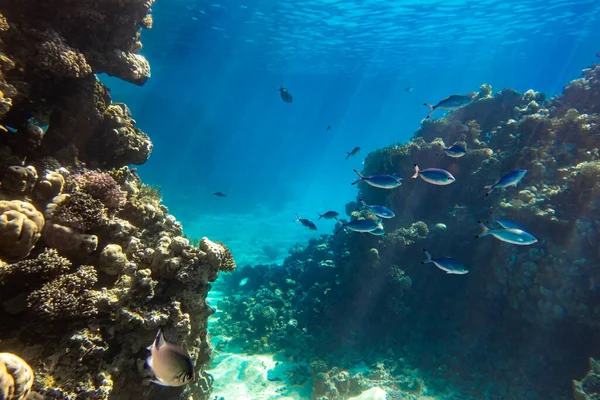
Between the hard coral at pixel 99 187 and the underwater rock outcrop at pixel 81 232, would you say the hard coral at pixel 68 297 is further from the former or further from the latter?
the hard coral at pixel 99 187

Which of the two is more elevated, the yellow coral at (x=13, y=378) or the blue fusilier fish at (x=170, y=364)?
the blue fusilier fish at (x=170, y=364)

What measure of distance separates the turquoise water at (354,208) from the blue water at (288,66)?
0.79 ft

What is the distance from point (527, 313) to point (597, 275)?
179 centimetres

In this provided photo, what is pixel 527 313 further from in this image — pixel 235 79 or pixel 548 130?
pixel 235 79

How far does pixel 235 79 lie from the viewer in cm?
4472

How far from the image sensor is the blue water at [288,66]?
23.5 meters

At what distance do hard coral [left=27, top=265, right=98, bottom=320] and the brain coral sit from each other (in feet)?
1.35


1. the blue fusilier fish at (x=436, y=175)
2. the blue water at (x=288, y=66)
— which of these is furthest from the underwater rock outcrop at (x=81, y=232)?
the blue water at (x=288, y=66)

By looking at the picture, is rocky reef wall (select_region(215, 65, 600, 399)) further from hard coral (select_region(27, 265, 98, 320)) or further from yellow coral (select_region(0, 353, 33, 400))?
yellow coral (select_region(0, 353, 33, 400))

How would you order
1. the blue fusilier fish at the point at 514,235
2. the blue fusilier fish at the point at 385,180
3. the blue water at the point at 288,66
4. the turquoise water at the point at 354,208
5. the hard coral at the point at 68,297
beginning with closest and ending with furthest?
the hard coral at the point at 68,297, the blue fusilier fish at the point at 514,235, the blue fusilier fish at the point at 385,180, the turquoise water at the point at 354,208, the blue water at the point at 288,66

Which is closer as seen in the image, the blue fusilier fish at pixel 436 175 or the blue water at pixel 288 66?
the blue fusilier fish at pixel 436 175

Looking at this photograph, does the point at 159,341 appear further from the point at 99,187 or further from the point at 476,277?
the point at 476,277

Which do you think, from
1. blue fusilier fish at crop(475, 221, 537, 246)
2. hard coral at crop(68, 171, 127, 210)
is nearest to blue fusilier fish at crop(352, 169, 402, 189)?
blue fusilier fish at crop(475, 221, 537, 246)

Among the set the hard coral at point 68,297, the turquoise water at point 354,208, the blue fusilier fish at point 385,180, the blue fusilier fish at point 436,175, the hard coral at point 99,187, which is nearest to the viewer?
the hard coral at point 68,297
